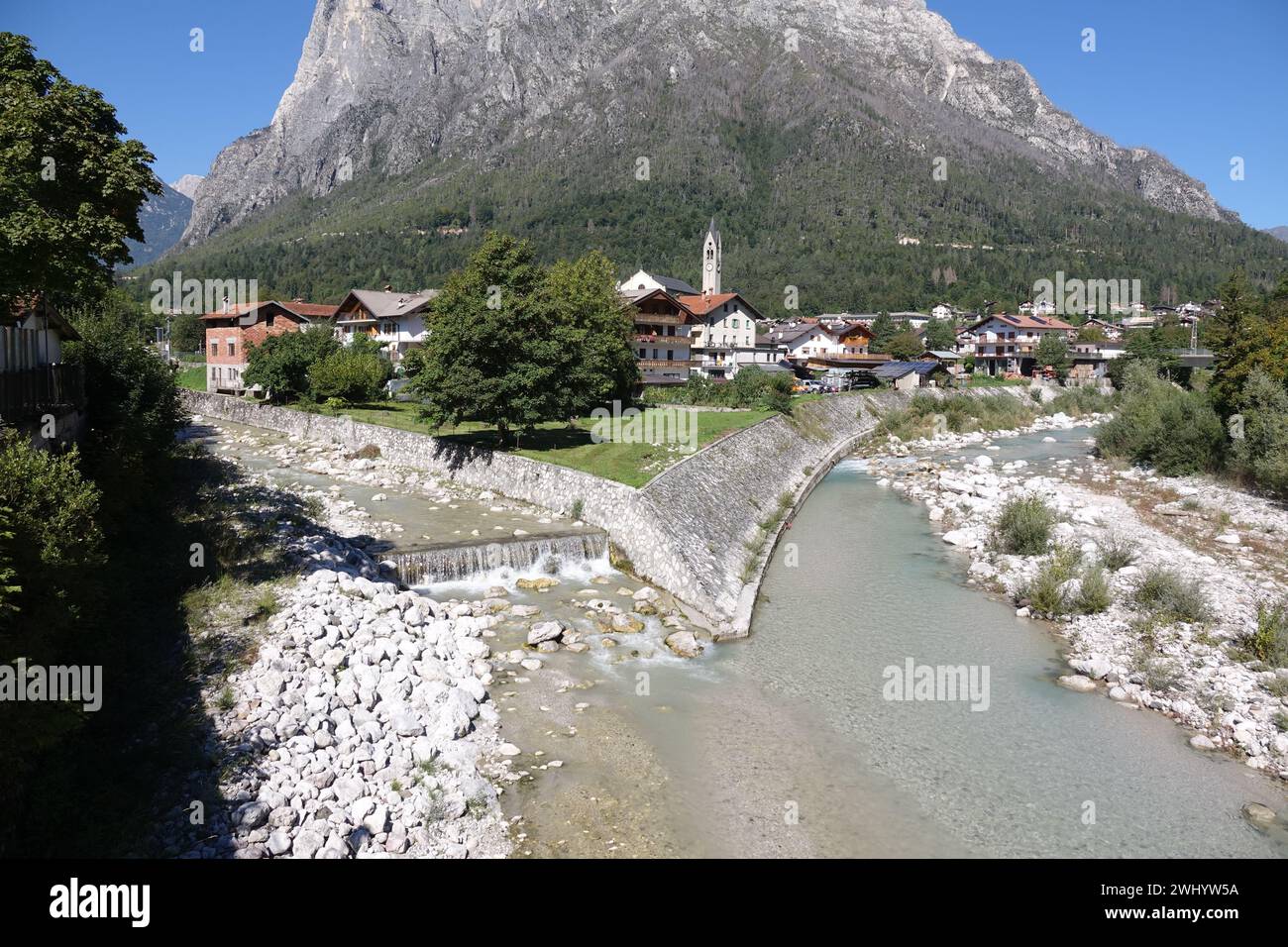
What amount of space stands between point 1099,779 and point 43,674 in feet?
58.2

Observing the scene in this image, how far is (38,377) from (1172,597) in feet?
104

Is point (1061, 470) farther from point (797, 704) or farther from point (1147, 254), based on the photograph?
point (1147, 254)

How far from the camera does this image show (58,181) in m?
14.9

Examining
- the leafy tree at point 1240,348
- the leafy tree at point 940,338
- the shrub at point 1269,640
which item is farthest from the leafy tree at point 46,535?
the leafy tree at point 940,338

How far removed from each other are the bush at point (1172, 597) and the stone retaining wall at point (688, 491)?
1136 cm

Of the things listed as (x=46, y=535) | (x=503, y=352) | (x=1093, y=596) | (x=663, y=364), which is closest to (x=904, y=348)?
(x=663, y=364)

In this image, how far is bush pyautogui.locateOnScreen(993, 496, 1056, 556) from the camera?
27312 mm

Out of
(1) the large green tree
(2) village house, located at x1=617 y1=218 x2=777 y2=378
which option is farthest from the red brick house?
(1) the large green tree

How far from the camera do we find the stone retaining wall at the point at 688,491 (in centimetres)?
2344

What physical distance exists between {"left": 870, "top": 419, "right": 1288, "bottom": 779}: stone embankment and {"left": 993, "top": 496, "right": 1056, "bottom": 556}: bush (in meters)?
0.50

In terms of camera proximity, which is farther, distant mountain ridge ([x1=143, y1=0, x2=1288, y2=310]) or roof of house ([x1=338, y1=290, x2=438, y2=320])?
distant mountain ridge ([x1=143, y1=0, x2=1288, y2=310])

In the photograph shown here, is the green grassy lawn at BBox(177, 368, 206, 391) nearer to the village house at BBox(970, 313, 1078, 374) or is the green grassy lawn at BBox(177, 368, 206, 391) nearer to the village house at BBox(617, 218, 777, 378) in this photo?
the village house at BBox(617, 218, 777, 378)

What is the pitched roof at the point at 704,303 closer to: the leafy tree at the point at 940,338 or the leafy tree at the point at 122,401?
the leafy tree at the point at 940,338

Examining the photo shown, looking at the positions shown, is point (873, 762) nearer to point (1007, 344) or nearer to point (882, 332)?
point (882, 332)
